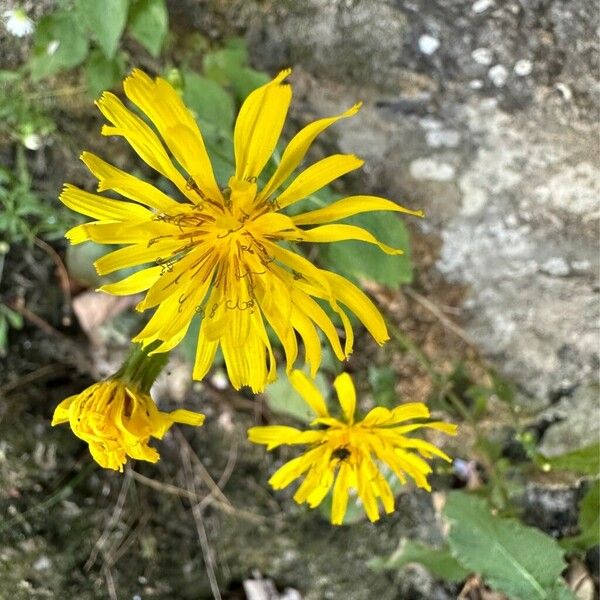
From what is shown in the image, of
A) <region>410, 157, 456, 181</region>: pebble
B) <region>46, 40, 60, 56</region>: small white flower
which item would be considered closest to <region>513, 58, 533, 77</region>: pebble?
<region>410, 157, 456, 181</region>: pebble

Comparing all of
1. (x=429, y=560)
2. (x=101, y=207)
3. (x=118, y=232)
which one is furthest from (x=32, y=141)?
(x=429, y=560)

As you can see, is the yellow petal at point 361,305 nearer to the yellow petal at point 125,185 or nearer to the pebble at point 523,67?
the yellow petal at point 125,185

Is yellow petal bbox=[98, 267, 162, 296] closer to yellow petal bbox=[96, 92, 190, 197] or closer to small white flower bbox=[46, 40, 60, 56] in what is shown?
yellow petal bbox=[96, 92, 190, 197]

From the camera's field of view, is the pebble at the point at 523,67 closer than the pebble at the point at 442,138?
Yes

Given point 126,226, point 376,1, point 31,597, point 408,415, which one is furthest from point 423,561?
point 376,1

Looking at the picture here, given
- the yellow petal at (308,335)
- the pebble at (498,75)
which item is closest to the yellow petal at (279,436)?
the yellow petal at (308,335)

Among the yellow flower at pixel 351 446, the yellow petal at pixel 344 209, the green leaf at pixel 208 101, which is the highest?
the yellow petal at pixel 344 209

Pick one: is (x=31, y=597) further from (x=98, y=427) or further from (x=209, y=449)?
(x=98, y=427)

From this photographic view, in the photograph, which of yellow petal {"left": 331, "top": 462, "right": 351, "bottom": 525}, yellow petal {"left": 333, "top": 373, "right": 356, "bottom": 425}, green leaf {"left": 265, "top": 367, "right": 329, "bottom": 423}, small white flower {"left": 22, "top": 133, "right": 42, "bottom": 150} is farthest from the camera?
green leaf {"left": 265, "top": 367, "right": 329, "bottom": 423}
